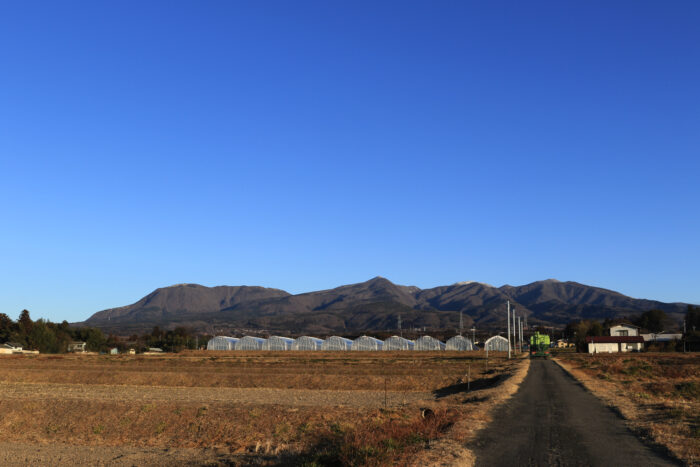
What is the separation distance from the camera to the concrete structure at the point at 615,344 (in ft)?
431

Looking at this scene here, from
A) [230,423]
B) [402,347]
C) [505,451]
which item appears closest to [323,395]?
[230,423]


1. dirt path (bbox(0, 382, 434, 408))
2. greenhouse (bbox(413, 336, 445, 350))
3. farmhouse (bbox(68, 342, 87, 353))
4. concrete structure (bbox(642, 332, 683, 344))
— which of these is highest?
concrete structure (bbox(642, 332, 683, 344))

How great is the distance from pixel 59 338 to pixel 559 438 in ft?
520

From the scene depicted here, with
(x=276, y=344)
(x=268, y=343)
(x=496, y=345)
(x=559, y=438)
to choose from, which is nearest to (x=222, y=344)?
(x=268, y=343)

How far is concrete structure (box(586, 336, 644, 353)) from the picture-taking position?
13125 centimetres

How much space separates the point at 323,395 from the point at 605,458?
29.7m

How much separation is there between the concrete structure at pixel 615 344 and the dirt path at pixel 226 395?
98974mm

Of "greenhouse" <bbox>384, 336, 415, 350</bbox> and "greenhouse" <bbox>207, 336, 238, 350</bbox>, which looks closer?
"greenhouse" <bbox>384, 336, 415, 350</bbox>

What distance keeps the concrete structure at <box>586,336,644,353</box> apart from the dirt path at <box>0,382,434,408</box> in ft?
325

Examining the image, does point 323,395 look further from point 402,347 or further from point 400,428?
point 402,347

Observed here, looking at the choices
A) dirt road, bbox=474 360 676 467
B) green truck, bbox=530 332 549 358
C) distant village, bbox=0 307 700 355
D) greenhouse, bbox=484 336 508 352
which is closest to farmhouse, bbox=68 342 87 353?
distant village, bbox=0 307 700 355

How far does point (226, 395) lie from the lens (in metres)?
44.6

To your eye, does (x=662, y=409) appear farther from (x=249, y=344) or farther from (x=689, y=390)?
(x=249, y=344)

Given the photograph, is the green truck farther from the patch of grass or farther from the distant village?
the patch of grass
